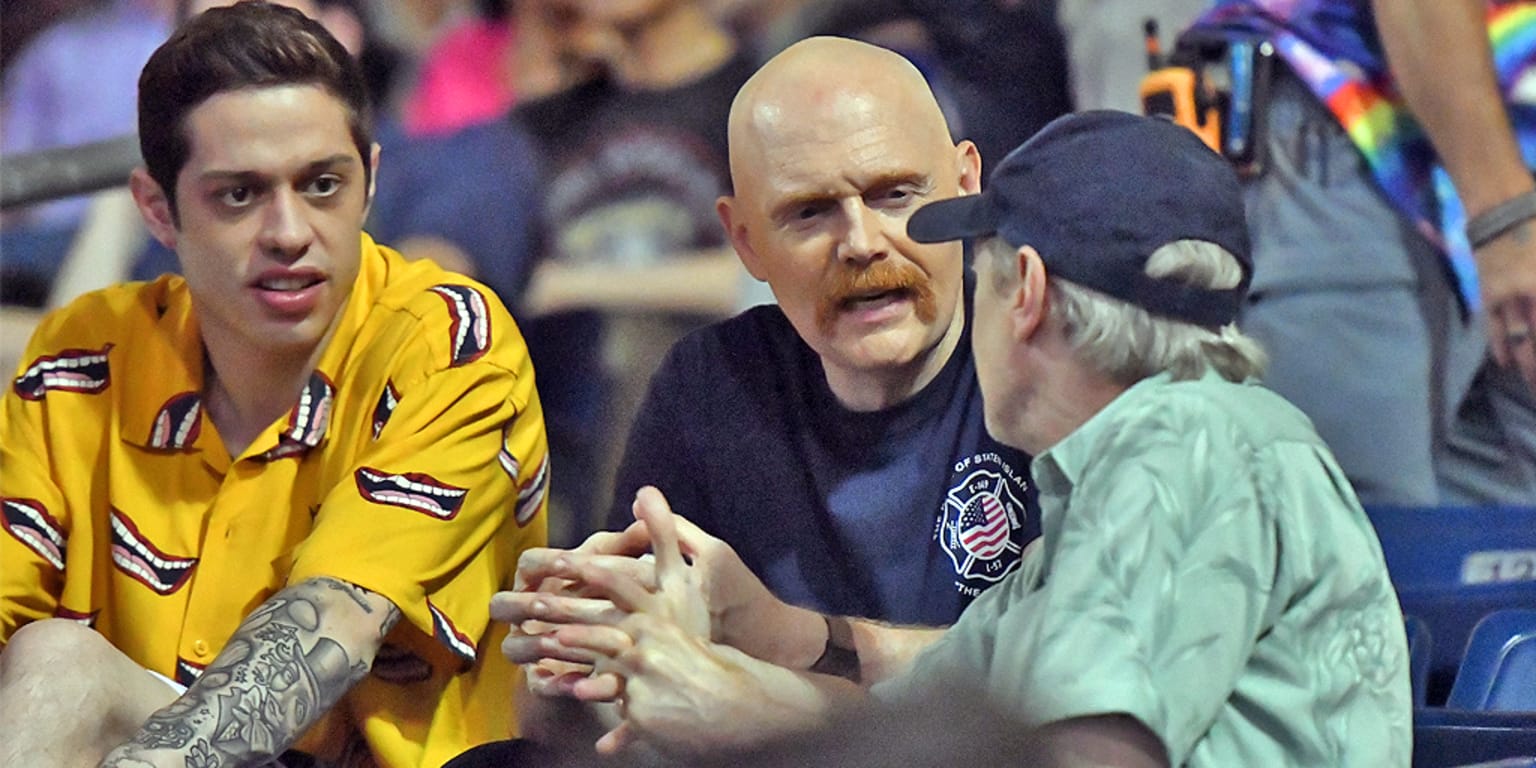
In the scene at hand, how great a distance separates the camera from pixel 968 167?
70.2 inches

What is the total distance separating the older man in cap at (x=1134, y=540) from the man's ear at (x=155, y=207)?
73cm

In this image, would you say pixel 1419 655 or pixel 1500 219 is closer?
pixel 1419 655

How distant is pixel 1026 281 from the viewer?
1229 mm

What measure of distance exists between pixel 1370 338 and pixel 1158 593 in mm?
1023

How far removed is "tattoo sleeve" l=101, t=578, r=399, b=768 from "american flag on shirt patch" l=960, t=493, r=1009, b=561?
566 millimetres

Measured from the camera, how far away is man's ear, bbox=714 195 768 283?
1826 millimetres

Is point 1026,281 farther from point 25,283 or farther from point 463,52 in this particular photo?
point 25,283

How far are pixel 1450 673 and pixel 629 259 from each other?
44.6 inches

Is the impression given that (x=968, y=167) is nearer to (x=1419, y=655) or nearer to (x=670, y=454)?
(x=670, y=454)

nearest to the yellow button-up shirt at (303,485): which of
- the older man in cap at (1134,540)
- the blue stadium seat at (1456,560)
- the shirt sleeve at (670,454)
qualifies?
the shirt sleeve at (670,454)

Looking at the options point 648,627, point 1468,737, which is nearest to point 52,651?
point 648,627

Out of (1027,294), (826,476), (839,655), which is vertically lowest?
(839,655)

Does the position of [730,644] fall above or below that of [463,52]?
below

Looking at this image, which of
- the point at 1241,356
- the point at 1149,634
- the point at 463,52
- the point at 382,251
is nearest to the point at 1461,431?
the point at 1241,356
